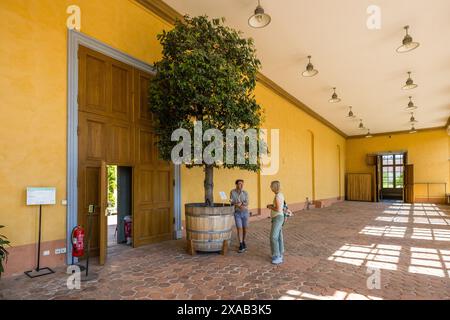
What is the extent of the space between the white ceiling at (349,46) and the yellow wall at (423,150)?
222 inches

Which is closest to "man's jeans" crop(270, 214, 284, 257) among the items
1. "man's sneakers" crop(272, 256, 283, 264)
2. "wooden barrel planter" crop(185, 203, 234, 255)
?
"man's sneakers" crop(272, 256, 283, 264)

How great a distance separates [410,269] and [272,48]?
19.6 ft

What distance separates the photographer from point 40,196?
3.82m

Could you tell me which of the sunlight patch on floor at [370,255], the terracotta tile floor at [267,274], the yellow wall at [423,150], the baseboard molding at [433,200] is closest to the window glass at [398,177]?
the yellow wall at [423,150]

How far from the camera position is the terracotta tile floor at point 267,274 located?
3.27 meters

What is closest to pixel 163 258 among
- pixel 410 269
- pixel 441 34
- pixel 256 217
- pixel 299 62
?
pixel 410 269

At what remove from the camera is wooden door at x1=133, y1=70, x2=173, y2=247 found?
213 inches

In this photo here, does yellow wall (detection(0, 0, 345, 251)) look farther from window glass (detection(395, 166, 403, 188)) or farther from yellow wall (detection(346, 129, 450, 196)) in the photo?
window glass (detection(395, 166, 403, 188))

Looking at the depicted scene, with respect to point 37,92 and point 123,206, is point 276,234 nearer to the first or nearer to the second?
point 123,206

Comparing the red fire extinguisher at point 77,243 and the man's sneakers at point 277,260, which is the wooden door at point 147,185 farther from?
the man's sneakers at point 277,260

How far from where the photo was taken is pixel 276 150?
1069 cm

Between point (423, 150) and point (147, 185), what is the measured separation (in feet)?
60.6

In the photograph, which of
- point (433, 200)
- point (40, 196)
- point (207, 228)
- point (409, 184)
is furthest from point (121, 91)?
point (433, 200)

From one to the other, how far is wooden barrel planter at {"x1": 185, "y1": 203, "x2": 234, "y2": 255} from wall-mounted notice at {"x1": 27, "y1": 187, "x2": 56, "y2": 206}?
6.92 ft
